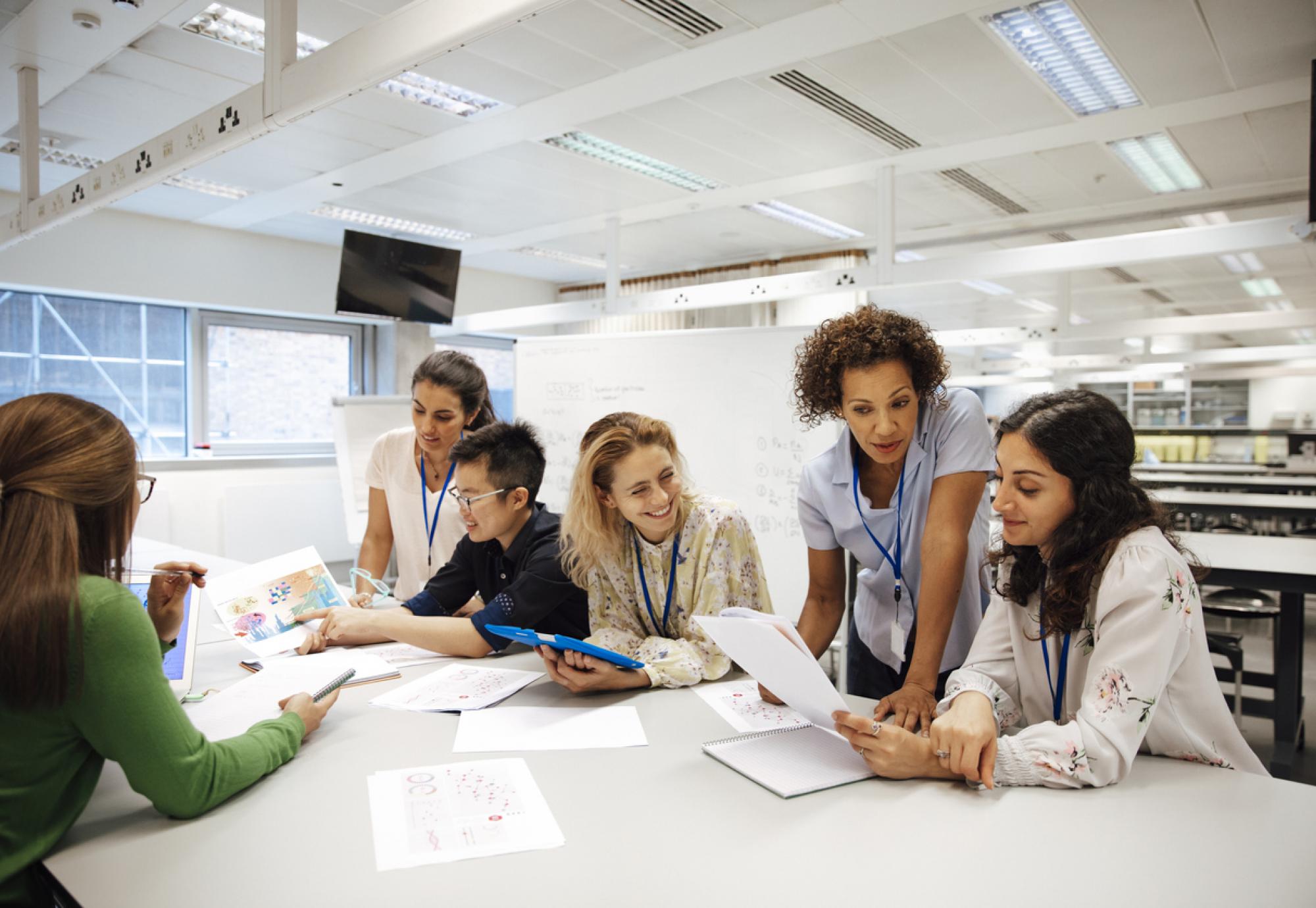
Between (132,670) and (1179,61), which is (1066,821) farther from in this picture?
(1179,61)

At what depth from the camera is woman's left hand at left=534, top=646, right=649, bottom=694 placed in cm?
150

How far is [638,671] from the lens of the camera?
5.07ft

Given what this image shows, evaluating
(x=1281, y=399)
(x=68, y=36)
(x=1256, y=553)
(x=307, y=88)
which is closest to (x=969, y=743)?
(x=307, y=88)

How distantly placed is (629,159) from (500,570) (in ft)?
10.6

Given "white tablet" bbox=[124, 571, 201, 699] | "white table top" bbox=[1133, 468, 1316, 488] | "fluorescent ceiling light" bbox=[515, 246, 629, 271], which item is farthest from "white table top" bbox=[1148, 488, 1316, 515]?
"white tablet" bbox=[124, 571, 201, 699]

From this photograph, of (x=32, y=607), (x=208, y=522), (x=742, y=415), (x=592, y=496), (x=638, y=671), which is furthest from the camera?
(x=208, y=522)

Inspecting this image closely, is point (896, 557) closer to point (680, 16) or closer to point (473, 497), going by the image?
point (473, 497)

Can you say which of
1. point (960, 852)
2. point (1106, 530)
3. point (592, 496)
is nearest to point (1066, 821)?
point (960, 852)

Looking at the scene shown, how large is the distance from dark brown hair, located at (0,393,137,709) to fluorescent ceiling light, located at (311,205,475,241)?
4894 mm

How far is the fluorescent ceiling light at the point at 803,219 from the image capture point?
5449 mm

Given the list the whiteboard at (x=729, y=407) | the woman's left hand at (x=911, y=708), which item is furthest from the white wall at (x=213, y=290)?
the woman's left hand at (x=911, y=708)

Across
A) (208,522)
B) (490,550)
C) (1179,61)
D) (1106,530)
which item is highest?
(1179,61)

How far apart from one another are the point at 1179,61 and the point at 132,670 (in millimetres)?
4035

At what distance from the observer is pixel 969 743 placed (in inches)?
42.9
